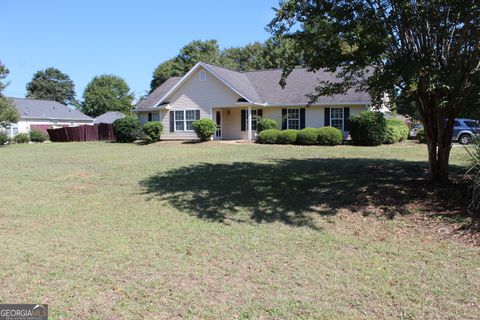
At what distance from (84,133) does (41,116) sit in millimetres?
19598

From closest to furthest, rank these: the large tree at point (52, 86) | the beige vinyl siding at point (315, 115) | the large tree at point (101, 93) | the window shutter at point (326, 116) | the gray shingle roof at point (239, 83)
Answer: the beige vinyl siding at point (315, 115)
the window shutter at point (326, 116)
the gray shingle roof at point (239, 83)
the large tree at point (101, 93)
the large tree at point (52, 86)

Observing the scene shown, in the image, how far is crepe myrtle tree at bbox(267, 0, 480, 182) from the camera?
7.14 m

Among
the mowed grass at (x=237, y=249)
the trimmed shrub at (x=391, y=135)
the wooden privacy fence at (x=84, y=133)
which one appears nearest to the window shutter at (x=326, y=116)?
the trimmed shrub at (x=391, y=135)

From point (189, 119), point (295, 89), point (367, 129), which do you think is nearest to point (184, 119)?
point (189, 119)

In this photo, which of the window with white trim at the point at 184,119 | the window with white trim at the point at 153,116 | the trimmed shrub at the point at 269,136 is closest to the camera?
the trimmed shrub at the point at 269,136

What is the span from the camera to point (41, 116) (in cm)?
4894

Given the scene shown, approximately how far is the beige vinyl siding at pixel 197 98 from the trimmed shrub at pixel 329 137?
6714mm

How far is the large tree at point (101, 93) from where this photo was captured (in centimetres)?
8012

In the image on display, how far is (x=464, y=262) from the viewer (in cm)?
514

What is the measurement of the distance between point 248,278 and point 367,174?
22.4 ft

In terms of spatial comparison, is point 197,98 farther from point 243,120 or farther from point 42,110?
point 42,110

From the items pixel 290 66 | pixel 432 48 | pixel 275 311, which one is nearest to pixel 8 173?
pixel 290 66

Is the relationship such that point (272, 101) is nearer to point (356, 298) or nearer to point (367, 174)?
point (367, 174)

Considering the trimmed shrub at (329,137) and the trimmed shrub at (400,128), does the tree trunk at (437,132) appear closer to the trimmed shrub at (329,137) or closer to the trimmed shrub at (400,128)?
the trimmed shrub at (329,137)
